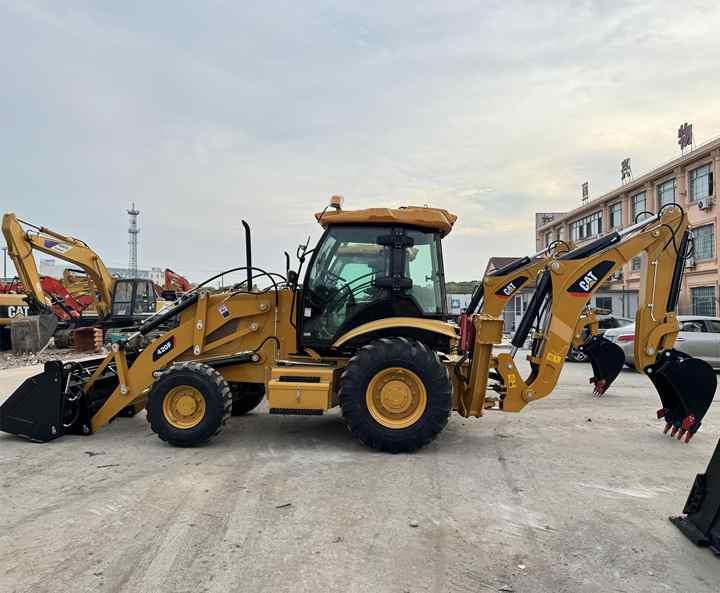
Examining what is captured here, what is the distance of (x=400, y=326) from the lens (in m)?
6.07

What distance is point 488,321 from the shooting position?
20.2 ft

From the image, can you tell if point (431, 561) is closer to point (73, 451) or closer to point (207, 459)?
point (207, 459)

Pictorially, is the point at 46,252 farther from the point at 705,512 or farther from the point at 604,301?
the point at 604,301

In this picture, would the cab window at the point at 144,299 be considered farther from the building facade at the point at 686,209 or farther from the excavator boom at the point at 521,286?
the building facade at the point at 686,209

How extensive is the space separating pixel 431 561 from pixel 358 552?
1.53 ft

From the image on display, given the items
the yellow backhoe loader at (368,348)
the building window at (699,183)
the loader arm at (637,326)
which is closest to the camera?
the yellow backhoe loader at (368,348)

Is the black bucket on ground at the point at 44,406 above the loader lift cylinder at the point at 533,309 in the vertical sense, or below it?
below

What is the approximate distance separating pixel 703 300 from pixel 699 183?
21.0 feet

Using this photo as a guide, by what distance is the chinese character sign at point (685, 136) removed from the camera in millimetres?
31875

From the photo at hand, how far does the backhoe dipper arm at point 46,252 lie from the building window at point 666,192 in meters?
30.1

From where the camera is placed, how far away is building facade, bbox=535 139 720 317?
1151 inches

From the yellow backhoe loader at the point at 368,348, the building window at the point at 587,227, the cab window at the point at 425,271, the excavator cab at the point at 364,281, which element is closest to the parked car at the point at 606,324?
the yellow backhoe loader at the point at 368,348

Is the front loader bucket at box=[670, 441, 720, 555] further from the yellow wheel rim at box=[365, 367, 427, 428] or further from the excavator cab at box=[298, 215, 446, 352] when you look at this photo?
the excavator cab at box=[298, 215, 446, 352]

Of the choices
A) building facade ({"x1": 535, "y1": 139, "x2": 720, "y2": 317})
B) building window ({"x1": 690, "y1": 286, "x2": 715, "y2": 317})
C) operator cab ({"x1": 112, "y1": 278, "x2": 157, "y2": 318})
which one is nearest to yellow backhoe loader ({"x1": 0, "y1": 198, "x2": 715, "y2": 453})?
operator cab ({"x1": 112, "y1": 278, "x2": 157, "y2": 318})
